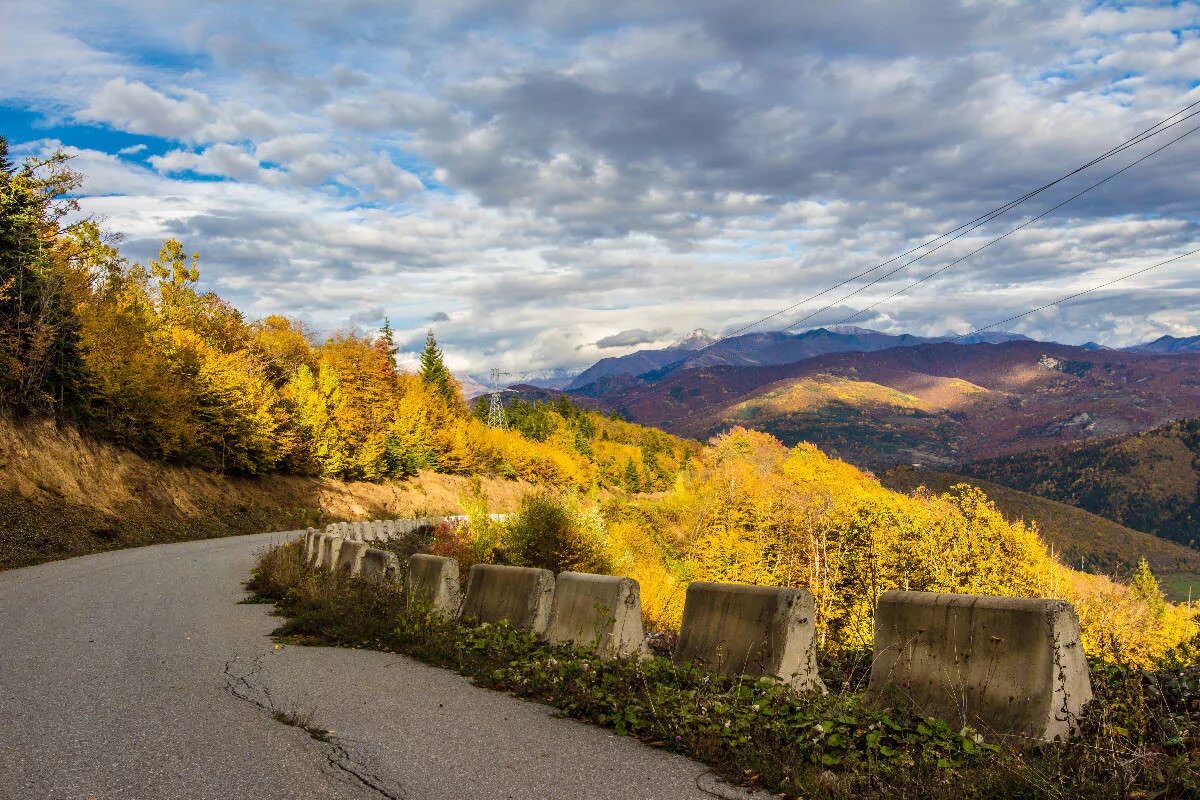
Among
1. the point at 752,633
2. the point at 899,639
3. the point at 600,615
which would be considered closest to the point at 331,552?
the point at 600,615

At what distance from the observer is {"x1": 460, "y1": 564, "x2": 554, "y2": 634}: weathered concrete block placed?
9133 millimetres

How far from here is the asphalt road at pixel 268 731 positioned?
5008mm

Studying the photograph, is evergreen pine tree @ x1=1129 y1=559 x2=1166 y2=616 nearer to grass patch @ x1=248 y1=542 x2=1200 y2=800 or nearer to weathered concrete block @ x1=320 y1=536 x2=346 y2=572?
weathered concrete block @ x1=320 y1=536 x2=346 y2=572

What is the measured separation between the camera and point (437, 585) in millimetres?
10633

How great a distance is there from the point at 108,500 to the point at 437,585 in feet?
86.1

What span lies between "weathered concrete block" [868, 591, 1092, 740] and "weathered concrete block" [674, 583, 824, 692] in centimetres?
58

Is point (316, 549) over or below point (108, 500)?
over

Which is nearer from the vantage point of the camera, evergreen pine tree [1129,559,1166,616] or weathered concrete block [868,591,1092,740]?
weathered concrete block [868,591,1092,740]

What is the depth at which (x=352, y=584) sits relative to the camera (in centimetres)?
1202

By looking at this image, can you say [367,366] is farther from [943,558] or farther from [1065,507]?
[1065,507]

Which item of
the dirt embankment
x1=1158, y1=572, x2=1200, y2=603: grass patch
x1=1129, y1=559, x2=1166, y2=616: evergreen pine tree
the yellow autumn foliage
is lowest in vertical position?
x1=1158, y1=572, x2=1200, y2=603: grass patch

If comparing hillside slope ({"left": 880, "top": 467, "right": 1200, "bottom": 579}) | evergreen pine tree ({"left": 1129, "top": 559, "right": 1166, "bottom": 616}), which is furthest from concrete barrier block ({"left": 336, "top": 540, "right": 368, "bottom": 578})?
hillside slope ({"left": 880, "top": 467, "right": 1200, "bottom": 579})

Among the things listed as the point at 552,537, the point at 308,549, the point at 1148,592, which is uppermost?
the point at 552,537

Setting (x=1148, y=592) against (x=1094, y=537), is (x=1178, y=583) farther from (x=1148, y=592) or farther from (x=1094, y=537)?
(x=1148, y=592)
